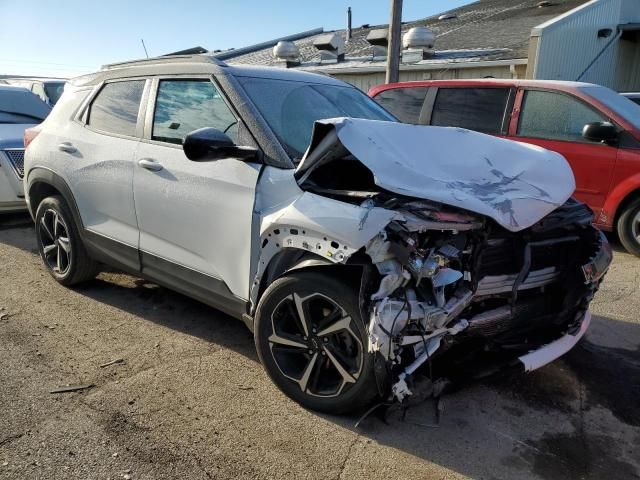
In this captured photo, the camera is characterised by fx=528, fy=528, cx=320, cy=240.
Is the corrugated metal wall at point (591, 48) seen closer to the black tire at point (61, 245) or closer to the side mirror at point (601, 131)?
the side mirror at point (601, 131)

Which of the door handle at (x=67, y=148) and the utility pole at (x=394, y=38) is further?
the utility pole at (x=394, y=38)

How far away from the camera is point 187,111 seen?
3.50m

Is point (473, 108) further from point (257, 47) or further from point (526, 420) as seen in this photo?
point (257, 47)

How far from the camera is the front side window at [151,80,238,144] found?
10.8ft

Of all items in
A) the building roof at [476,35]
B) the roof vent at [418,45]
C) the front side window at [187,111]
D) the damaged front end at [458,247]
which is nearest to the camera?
the damaged front end at [458,247]

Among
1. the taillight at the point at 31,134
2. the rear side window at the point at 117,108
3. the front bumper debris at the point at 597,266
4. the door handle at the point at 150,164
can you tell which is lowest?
the front bumper debris at the point at 597,266

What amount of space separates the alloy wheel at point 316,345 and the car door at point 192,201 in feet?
1.24

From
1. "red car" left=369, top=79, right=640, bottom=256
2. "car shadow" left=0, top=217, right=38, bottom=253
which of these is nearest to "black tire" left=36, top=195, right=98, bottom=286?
"car shadow" left=0, top=217, right=38, bottom=253

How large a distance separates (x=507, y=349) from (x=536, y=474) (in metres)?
0.61

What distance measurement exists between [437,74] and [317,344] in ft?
38.5

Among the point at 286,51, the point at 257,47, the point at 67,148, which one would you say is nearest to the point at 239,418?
the point at 67,148

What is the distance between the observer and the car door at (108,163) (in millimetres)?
3744

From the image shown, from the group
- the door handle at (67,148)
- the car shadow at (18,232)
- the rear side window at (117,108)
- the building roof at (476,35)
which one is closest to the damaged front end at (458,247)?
the rear side window at (117,108)

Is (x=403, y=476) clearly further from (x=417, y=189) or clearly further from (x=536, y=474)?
(x=417, y=189)
